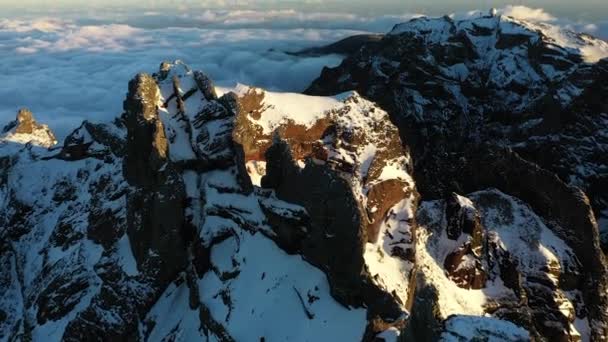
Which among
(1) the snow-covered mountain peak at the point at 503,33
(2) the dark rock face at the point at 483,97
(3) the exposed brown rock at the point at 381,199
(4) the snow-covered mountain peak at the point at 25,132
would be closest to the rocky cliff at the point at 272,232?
(3) the exposed brown rock at the point at 381,199

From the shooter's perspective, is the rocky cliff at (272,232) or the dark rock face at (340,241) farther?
the rocky cliff at (272,232)

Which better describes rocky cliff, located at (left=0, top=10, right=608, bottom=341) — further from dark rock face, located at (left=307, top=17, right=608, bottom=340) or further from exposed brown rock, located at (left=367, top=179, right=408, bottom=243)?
dark rock face, located at (left=307, top=17, right=608, bottom=340)

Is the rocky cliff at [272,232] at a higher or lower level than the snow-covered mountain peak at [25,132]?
higher

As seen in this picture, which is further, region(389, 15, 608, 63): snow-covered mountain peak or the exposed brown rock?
region(389, 15, 608, 63): snow-covered mountain peak

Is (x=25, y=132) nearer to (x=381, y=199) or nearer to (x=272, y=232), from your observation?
(x=272, y=232)

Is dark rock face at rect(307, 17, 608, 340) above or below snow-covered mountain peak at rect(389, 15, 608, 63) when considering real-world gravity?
below

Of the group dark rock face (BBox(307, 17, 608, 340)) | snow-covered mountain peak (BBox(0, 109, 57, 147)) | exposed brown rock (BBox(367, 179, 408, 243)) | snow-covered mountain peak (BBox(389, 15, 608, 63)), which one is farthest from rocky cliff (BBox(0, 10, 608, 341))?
snow-covered mountain peak (BBox(389, 15, 608, 63))

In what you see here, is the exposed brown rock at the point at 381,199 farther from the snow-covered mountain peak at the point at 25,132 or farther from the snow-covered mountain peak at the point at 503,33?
the snow-covered mountain peak at the point at 503,33

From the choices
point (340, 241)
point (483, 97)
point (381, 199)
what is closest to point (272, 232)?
point (340, 241)
